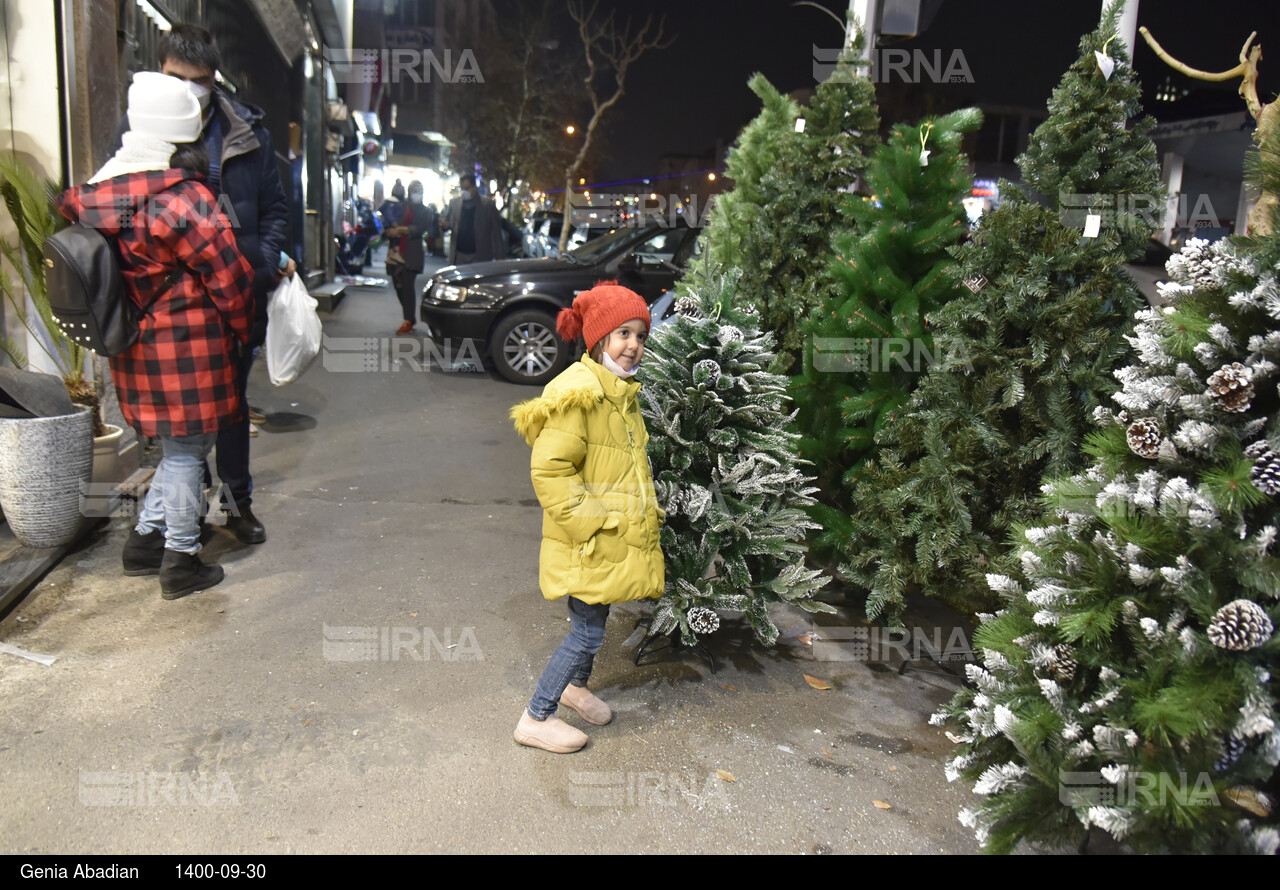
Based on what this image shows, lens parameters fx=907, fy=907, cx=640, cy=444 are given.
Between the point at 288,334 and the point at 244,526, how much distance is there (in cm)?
106

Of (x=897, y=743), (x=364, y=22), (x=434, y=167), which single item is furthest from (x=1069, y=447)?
(x=434, y=167)

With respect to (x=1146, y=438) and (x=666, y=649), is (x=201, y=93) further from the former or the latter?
(x=1146, y=438)

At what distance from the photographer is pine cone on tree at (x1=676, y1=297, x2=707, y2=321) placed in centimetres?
385

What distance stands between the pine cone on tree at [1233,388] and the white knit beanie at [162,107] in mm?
4080

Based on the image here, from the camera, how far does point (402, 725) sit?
3301mm

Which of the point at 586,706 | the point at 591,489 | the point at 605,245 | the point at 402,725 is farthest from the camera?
the point at 605,245

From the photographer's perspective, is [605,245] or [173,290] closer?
[173,290]

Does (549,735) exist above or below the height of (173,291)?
below

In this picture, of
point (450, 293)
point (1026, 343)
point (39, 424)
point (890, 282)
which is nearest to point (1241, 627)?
point (1026, 343)

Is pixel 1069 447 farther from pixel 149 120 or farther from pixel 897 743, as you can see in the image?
pixel 149 120

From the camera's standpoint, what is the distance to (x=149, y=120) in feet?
12.9

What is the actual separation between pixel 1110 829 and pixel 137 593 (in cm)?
403

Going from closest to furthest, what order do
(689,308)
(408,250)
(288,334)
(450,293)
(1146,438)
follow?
(1146,438)
(689,308)
(288,334)
(450,293)
(408,250)
